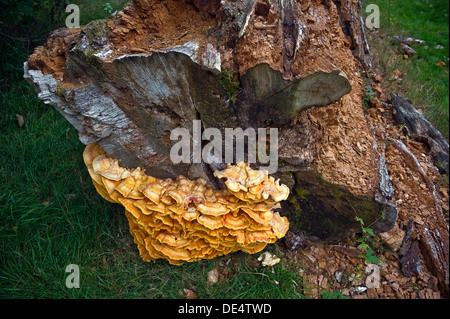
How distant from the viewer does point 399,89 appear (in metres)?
5.34

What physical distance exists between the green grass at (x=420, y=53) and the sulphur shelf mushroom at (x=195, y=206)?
411 centimetres

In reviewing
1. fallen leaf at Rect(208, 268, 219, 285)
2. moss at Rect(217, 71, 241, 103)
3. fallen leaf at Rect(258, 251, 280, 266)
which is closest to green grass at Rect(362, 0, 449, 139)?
fallen leaf at Rect(258, 251, 280, 266)

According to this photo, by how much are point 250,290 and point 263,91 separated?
7.12ft

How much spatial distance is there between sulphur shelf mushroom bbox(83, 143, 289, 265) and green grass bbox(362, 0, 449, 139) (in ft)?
13.5

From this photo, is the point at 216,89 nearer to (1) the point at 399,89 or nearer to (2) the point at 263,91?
(2) the point at 263,91

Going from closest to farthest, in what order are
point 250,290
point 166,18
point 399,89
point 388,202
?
1. point 166,18
2. point 388,202
3. point 250,290
4. point 399,89

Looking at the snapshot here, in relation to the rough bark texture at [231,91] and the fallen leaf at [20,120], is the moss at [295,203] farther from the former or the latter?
the fallen leaf at [20,120]

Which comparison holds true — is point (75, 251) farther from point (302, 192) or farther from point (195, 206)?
point (302, 192)

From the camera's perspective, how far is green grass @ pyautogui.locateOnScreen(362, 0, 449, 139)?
5.30m

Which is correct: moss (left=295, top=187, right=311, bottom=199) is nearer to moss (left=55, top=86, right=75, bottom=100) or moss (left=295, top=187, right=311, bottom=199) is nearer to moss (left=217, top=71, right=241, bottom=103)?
moss (left=217, top=71, right=241, bottom=103)

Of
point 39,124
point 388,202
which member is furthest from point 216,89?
point 39,124

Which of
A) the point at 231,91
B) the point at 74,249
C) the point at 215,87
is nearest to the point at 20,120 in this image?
the point at 74,249

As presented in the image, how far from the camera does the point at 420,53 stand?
618cm

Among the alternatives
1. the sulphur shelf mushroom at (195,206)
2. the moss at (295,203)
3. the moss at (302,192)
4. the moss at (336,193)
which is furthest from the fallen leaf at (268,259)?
the moss at (336,193)
